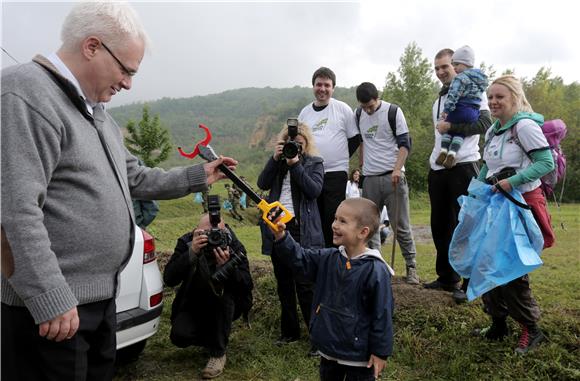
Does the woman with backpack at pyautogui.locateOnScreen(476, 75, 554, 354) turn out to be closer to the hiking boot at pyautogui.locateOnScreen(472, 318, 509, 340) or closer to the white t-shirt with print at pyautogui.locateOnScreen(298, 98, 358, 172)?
the hiking boot at pyautogui.locateOnScreen(472, 318, 509, 340)

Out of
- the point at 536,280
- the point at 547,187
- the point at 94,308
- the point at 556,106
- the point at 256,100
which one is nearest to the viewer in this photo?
the point at 94,308

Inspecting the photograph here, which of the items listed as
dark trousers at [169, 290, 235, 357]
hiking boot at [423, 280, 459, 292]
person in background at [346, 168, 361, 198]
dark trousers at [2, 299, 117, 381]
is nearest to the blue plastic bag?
hiking boot at [423, 280, 459, 292]

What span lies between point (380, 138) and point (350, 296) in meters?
2.57

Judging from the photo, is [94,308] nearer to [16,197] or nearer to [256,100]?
[16,197]

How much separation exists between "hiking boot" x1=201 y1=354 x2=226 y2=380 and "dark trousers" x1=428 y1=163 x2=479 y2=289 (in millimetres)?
2214

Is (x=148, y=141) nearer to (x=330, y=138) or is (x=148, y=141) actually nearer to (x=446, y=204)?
(x=330, y=138)

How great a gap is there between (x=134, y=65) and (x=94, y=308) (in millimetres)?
979

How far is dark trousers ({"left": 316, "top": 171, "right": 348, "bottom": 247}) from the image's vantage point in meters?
4.33

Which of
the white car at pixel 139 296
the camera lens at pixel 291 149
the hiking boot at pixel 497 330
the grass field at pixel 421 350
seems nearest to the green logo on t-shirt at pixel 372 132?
the camera lens at pixel 291 149

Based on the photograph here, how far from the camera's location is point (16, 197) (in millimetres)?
1467

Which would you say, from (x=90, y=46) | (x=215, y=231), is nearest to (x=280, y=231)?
(x=215, y=231)

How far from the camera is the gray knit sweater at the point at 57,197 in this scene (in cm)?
148

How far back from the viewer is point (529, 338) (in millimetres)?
3346

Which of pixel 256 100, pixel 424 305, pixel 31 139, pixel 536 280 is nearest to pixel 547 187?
pixel 424 305
